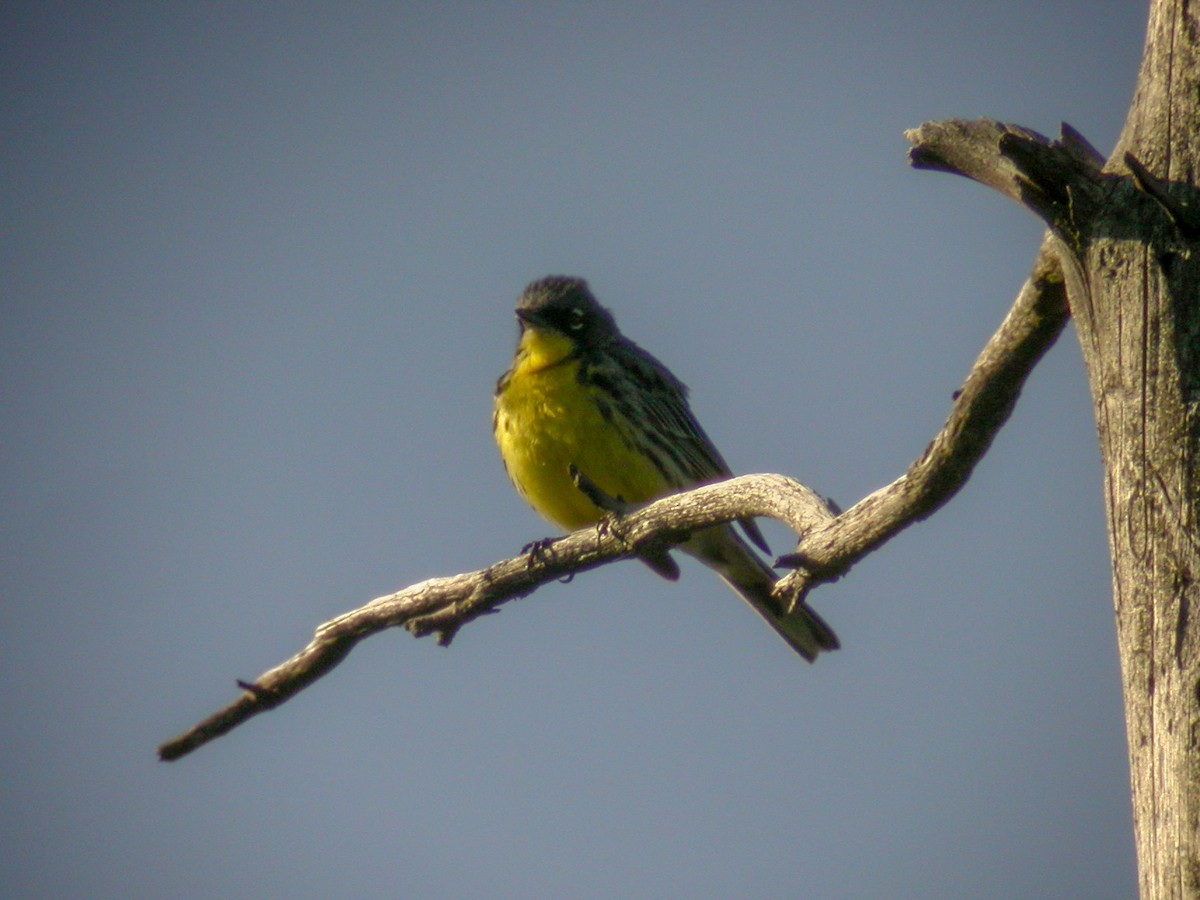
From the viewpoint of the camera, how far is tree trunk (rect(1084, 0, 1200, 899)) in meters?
4.11

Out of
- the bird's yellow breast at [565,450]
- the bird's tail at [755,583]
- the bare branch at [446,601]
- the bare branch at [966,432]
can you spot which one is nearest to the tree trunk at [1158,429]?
the bare branch at [966,432]

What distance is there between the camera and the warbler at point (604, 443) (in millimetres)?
9898

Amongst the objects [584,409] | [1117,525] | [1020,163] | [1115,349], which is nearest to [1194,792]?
[1117,525]

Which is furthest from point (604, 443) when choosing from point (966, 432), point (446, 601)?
point (966, 432)

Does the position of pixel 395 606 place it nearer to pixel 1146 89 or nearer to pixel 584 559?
pixel 584 559

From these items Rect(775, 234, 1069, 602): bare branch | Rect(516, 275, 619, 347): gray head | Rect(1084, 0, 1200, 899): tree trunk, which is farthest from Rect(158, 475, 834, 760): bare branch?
Rect(516, 275, 619, 347): gray head

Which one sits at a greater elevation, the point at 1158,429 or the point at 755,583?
the point at 755,583

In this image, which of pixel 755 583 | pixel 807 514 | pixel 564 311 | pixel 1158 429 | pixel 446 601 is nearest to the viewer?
pixel 1158 429

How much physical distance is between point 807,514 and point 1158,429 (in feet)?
5.02

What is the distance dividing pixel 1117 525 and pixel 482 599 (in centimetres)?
346

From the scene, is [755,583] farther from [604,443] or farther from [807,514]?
[807,514]

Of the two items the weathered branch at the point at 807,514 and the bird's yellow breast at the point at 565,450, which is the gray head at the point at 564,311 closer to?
the bird's yellow breast at the point at 565,450

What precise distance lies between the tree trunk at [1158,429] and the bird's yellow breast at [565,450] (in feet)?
18.9

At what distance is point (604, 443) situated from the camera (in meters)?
9.93
